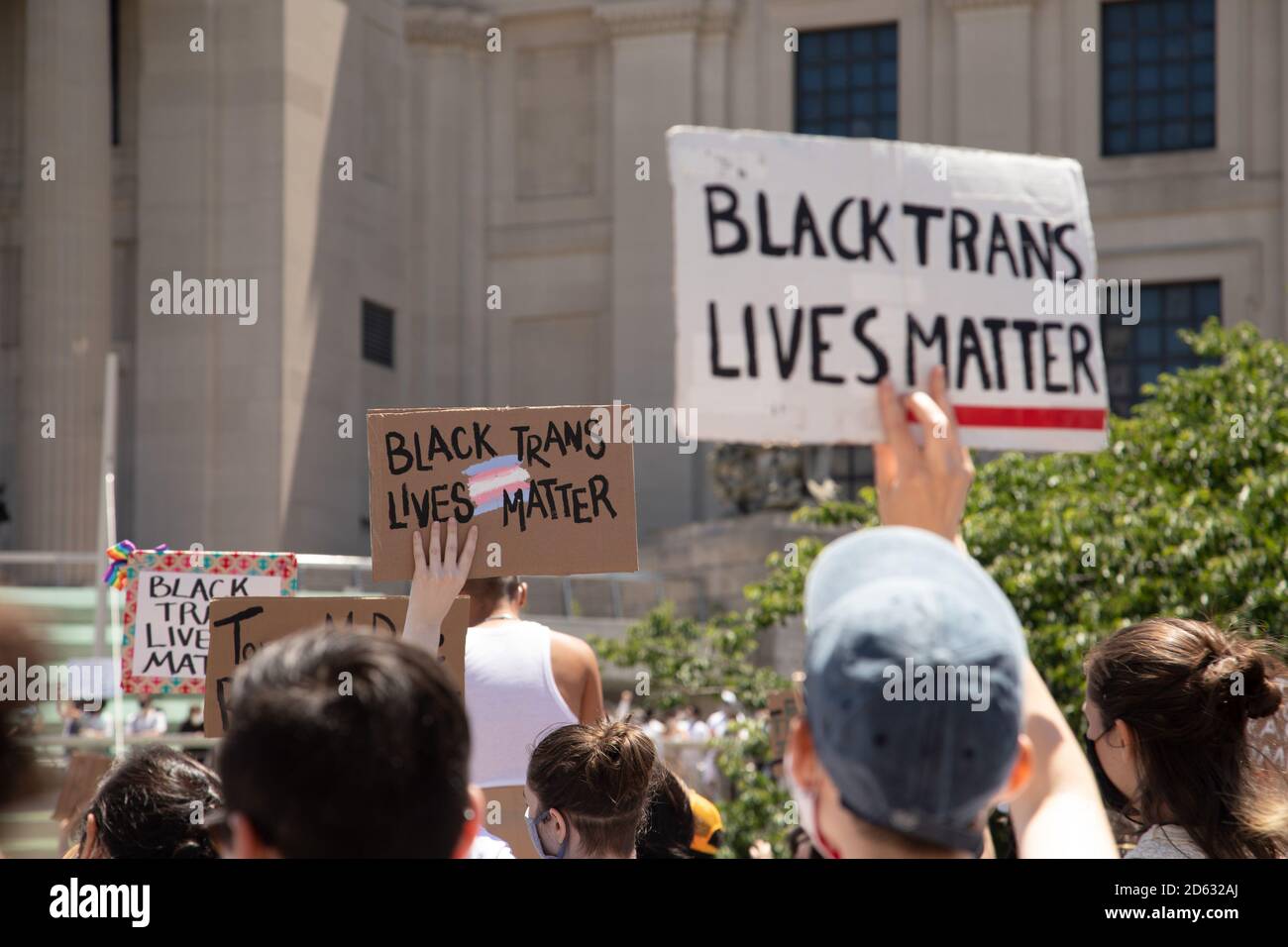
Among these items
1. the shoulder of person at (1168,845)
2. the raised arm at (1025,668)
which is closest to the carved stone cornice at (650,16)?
the raised arm at (1025,668)

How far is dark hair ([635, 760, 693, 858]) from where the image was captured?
5727mm

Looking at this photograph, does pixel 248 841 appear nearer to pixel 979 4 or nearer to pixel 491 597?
pixel 491 597

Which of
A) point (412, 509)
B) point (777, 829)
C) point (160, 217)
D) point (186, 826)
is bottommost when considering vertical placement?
point (777, 829)

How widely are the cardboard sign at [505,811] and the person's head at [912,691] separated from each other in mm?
3547

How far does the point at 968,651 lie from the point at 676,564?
1132 inches

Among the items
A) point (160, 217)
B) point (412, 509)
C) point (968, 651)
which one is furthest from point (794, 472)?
point (968, 651)

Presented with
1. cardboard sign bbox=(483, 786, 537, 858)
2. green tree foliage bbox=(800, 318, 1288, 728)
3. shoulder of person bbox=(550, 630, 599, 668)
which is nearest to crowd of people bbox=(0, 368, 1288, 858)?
cardboard sign bbox=(483, 786, 537, 858)

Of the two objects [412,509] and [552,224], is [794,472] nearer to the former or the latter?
[552,224]

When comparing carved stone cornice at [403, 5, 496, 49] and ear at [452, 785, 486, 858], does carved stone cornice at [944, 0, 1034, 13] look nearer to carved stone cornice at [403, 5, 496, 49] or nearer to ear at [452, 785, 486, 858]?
carved stone cornice at [403, 5, 496, 49]

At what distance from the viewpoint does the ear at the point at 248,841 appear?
2.35 m

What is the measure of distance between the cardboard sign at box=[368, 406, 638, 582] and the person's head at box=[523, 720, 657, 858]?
0.72 m

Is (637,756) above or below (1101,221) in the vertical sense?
below

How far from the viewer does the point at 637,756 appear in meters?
4.86

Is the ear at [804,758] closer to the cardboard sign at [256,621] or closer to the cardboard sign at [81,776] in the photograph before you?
the cardboard sign at [256,621]
